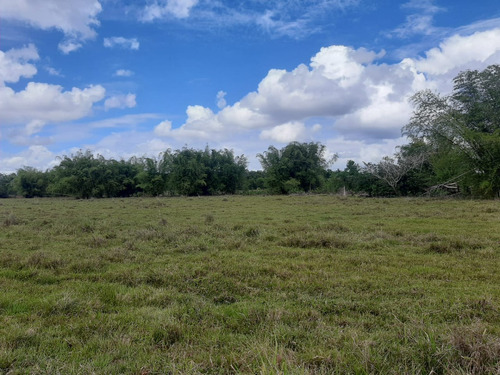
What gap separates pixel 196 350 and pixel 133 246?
255 inches

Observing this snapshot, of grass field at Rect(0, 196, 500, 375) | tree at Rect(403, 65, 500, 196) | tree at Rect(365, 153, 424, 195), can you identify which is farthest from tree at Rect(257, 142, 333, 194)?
grass field at Rect(0, 196, 500, 375)

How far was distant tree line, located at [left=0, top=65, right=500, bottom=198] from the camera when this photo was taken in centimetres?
2578

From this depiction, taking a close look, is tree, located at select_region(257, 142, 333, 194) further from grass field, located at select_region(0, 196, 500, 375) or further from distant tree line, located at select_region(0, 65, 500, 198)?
grass field, located at select_region(0, 196, 500, 375)

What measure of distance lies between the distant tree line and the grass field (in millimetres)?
19711

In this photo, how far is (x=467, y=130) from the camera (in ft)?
81.1

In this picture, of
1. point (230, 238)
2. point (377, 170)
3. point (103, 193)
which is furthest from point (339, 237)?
point (103, 193)

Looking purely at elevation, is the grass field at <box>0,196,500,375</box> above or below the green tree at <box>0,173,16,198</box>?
below

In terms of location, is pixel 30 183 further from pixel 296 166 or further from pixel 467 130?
pixel 467 130

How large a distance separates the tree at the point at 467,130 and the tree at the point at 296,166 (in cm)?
2366

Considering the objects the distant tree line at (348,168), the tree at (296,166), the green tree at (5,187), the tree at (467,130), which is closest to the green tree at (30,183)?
the distant tree line at (348,168)

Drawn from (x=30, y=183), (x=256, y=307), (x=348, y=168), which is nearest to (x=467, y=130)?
(x=348, y=168)

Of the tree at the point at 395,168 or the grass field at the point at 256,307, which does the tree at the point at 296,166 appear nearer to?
the tree at the point at 395,168

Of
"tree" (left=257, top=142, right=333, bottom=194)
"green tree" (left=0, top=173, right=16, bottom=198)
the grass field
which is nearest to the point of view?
the grass field

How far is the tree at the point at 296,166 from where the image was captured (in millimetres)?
52750
